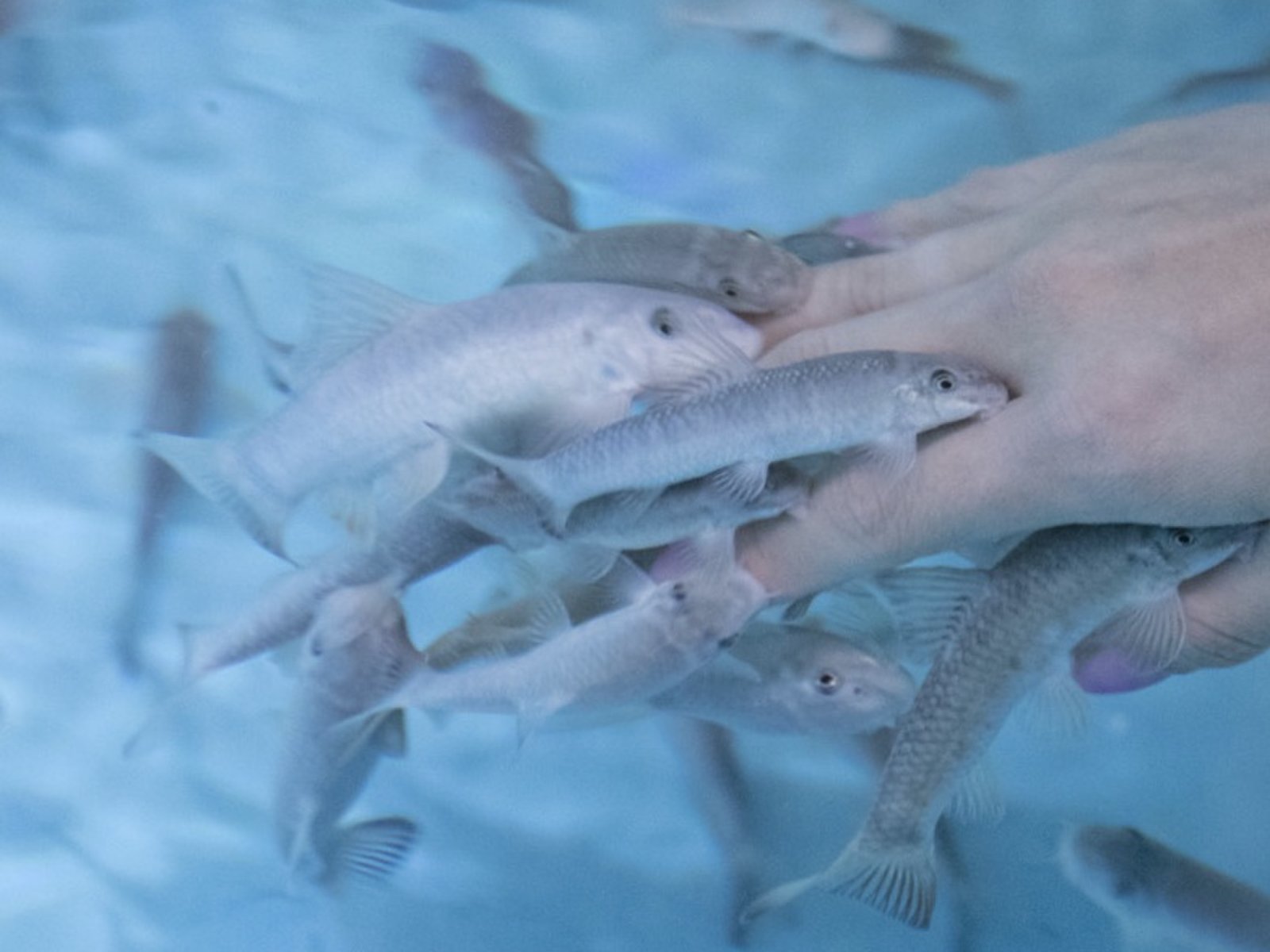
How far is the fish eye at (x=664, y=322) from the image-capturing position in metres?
1.39

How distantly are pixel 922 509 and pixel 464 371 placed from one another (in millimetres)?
638

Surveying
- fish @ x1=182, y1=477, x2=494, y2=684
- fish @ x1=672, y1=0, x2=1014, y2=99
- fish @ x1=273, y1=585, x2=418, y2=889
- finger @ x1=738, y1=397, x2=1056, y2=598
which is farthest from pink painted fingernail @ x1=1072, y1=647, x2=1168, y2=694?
fish @ x1=672, y1=0, x2=1014, y2=99

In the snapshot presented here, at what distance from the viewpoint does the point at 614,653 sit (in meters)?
1.41

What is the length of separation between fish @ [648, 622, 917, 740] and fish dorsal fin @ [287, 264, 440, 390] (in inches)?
28.6

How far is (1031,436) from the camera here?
3.76 ft

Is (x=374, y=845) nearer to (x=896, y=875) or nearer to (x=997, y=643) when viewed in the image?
(x=896, y=875)

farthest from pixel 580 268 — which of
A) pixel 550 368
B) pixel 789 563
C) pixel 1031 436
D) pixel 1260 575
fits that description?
pixel 1260 575

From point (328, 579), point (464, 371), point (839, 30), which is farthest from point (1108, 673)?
point (839, 30)

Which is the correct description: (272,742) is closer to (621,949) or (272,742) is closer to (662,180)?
(621,949)

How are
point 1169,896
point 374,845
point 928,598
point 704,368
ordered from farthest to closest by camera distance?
point 1169,896 < point 374,845 < point 928,598 < point 704,368

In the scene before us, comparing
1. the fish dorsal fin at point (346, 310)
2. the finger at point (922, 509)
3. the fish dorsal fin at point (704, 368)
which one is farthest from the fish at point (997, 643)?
the fish dorsal fin at point (346, 310)

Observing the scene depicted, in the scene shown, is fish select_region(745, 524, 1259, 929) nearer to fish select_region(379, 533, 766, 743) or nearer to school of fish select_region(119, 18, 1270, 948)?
school of fish select_region(119, 18, 1270, 948)

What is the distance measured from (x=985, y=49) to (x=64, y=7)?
8.73 feet

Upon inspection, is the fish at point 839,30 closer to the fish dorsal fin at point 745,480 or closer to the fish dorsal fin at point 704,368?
the fish dorsal fin at point 704,368
